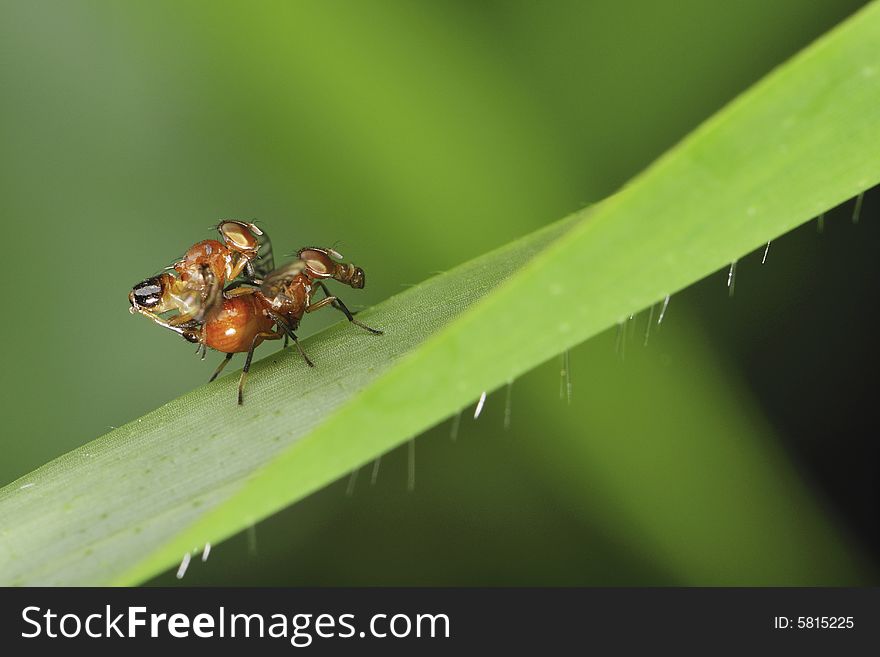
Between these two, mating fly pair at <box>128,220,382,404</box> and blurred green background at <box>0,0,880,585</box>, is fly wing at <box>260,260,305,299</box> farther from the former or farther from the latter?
blurred green background at <box>0,0,880,585</box>

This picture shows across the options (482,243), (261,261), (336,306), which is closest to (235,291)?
(261,261)

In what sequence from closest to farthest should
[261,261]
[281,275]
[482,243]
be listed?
[281,275], [261,261], [482,243]

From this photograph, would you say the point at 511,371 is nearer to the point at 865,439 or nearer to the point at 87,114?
the point at 865,439

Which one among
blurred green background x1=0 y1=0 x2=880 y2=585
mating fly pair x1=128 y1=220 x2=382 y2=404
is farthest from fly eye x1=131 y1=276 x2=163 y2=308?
blurred green background x1=0 y1=0 x2=880 y2=585

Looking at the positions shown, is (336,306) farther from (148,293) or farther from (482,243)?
(482,243)

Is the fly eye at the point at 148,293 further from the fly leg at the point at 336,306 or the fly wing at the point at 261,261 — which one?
the fly leg at the point at 336,306

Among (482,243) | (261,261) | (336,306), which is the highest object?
(482,243)
